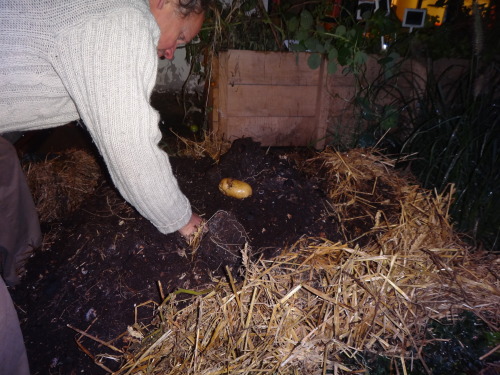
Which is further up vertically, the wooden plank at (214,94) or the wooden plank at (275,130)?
the wooden plank at (214,94)

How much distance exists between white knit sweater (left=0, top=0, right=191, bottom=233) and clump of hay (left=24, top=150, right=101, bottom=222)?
133 centimetres

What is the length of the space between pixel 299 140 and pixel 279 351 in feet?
8.45

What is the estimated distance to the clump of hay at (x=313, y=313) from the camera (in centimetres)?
101

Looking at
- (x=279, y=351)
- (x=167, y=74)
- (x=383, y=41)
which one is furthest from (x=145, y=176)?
(x=167, y=74)

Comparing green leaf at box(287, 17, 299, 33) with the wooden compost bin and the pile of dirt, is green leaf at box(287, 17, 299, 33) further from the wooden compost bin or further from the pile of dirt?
the pile of dirt

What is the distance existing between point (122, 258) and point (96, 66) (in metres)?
0.91

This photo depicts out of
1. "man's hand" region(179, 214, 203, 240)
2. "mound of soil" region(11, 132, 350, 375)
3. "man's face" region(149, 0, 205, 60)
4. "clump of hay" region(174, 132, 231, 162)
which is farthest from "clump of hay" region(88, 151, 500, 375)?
"clump of hay" region(174, 132, 231, 162)

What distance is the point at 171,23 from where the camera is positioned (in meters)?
1.09

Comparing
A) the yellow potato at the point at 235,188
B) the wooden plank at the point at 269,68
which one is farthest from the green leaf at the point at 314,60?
the yellow potato at the point at 235,188

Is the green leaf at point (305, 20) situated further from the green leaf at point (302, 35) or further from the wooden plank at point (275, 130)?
the wooden plank at point (275, 130)

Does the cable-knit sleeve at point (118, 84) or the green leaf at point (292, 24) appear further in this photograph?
the green leaf at point (292, 24)

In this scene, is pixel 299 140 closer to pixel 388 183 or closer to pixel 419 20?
pixel 388 183

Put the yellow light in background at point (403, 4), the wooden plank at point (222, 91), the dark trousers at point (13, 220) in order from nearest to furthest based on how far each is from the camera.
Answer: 1. the dark trousers at point (13, 220)
2. the wooden plank at point (222, 91)
3. the yellow light in background at point (403, 4)

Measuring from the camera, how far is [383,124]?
9.50ft
